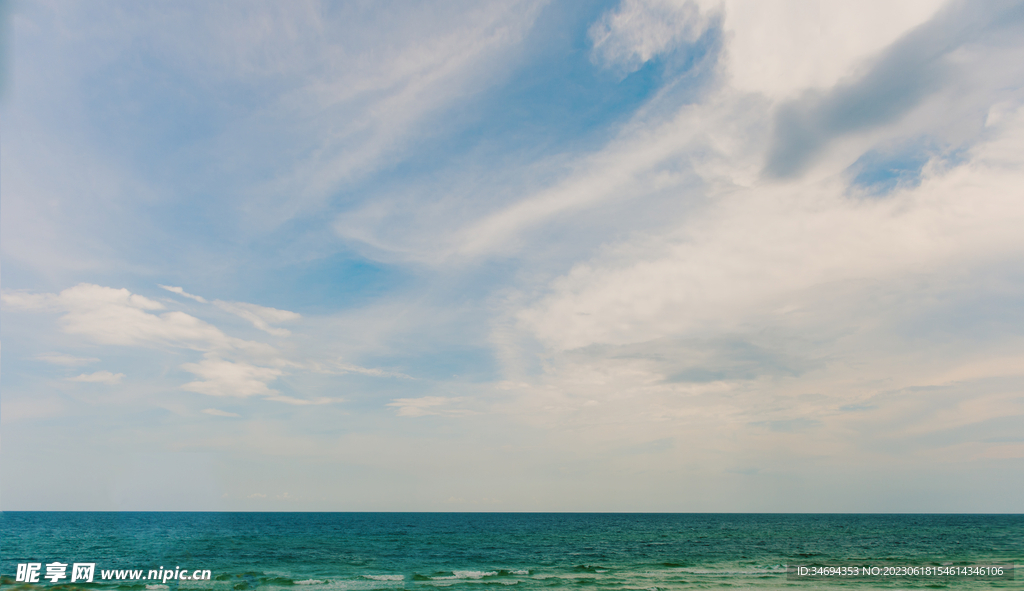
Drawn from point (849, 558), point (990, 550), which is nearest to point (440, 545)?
point (849, 558)

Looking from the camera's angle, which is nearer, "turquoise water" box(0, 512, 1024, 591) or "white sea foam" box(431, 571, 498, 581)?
"turquoise water" box(0, 512, 1024, 591)

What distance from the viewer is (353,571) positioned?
4409 centimetres

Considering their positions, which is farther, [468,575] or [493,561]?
[493,561]

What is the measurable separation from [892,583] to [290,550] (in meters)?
61.4

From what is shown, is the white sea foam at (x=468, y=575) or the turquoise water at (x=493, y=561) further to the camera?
the white sea foam at (x=468, y=575)

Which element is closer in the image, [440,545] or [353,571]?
[353,571]

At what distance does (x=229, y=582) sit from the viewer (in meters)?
36.7

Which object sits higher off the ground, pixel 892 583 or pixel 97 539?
pixel 892 583

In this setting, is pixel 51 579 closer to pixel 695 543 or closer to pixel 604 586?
pixel 604 586

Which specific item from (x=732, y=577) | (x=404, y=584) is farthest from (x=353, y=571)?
(x=732, y=577)

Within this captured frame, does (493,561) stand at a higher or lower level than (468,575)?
lower

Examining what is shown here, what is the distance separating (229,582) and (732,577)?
1539 inches

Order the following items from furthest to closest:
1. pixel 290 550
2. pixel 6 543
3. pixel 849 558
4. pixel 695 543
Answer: pixel 695 543, pixel 6 543, pixel 290 550, pixel 849 558

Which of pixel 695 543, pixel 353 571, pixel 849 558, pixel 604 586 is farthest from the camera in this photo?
pixel 695 543
